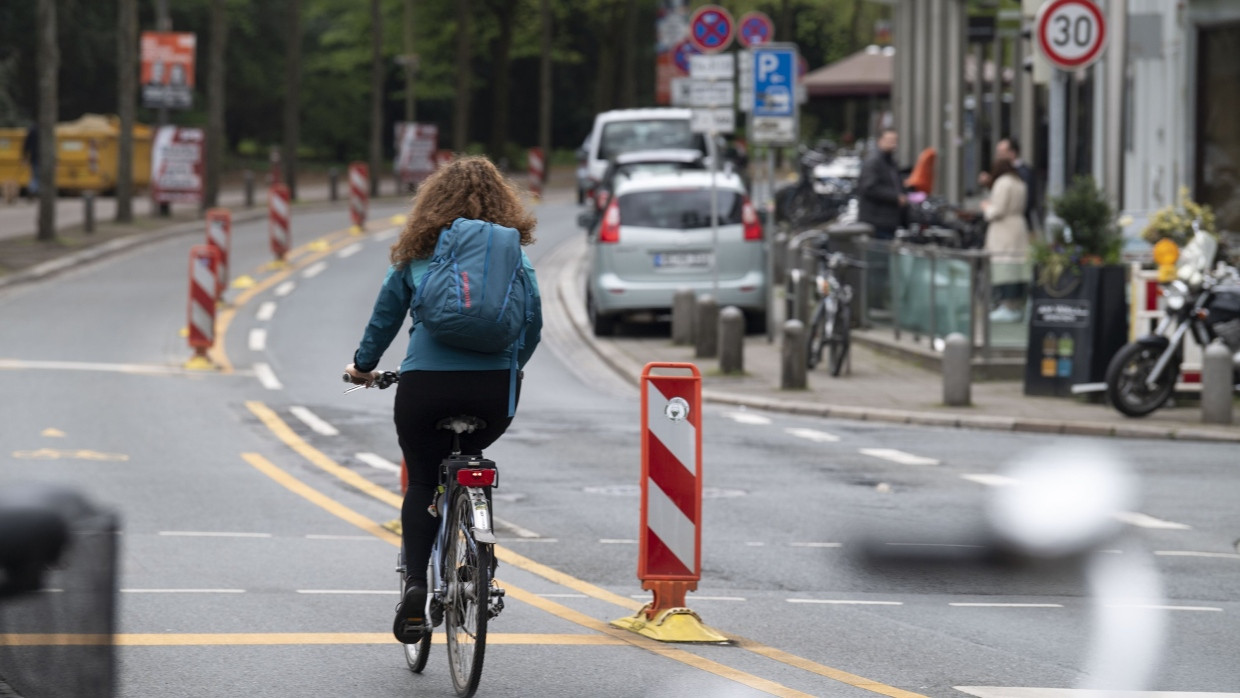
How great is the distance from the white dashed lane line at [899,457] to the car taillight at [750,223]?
314 inches

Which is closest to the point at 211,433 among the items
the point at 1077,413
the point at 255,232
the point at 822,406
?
the point at 822,406

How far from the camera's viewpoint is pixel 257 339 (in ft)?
70.5

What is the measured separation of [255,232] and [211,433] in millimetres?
23347

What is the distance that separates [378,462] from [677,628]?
582 centimetres

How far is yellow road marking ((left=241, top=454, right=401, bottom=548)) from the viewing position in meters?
10.3

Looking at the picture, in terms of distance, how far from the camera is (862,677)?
276 inches

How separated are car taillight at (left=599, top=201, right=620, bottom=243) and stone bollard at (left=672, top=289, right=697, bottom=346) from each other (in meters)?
1.17

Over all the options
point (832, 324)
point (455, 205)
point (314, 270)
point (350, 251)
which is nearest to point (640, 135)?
point (350, 251)

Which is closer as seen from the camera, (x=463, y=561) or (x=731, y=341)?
(x=463, y=561)

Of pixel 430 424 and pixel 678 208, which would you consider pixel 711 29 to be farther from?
pixel 430 424

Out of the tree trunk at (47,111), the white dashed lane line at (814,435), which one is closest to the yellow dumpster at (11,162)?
the tree trunk at (47,111)

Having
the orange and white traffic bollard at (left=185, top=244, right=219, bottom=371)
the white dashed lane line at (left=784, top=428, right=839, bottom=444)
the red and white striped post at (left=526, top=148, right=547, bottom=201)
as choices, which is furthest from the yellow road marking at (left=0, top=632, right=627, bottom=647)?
the red and white striped post at (left=526, top=148, right=547, bottom=201)

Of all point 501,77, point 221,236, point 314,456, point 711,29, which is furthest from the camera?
point 501,77

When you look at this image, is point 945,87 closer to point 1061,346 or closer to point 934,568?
point 1061,346
